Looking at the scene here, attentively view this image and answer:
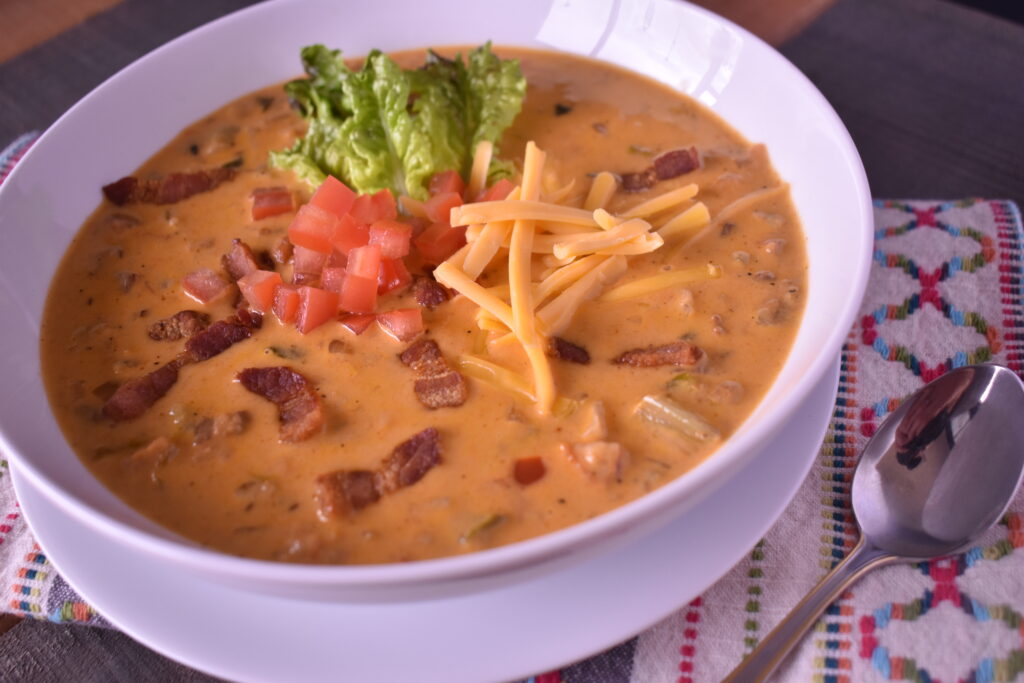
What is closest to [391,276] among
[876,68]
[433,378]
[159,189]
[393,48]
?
[433,378]

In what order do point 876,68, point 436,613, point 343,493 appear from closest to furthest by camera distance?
point 436,613
point 343,493
point 876,68

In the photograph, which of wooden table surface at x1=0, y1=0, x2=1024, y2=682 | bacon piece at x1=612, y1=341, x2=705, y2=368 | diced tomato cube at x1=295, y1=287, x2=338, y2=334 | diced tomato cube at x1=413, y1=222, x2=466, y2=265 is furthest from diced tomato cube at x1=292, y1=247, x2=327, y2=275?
wooden table surface at x1=0, y1=0, x2=1024, y2=682

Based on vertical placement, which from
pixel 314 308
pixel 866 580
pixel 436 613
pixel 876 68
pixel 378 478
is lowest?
pixel 866 580

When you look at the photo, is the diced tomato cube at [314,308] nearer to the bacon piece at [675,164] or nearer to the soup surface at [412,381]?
the soup surface at [412,381]

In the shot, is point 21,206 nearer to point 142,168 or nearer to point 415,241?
point 142,168

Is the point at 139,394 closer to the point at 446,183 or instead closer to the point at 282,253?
the point at 282,253

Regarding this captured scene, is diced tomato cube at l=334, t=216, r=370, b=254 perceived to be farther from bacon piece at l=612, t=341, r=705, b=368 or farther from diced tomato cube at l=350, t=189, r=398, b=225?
bacon piece at l=612, t=341, r=705, b=368

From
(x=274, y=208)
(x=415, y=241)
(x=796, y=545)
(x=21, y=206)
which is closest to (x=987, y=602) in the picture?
(x=796, y=545)
